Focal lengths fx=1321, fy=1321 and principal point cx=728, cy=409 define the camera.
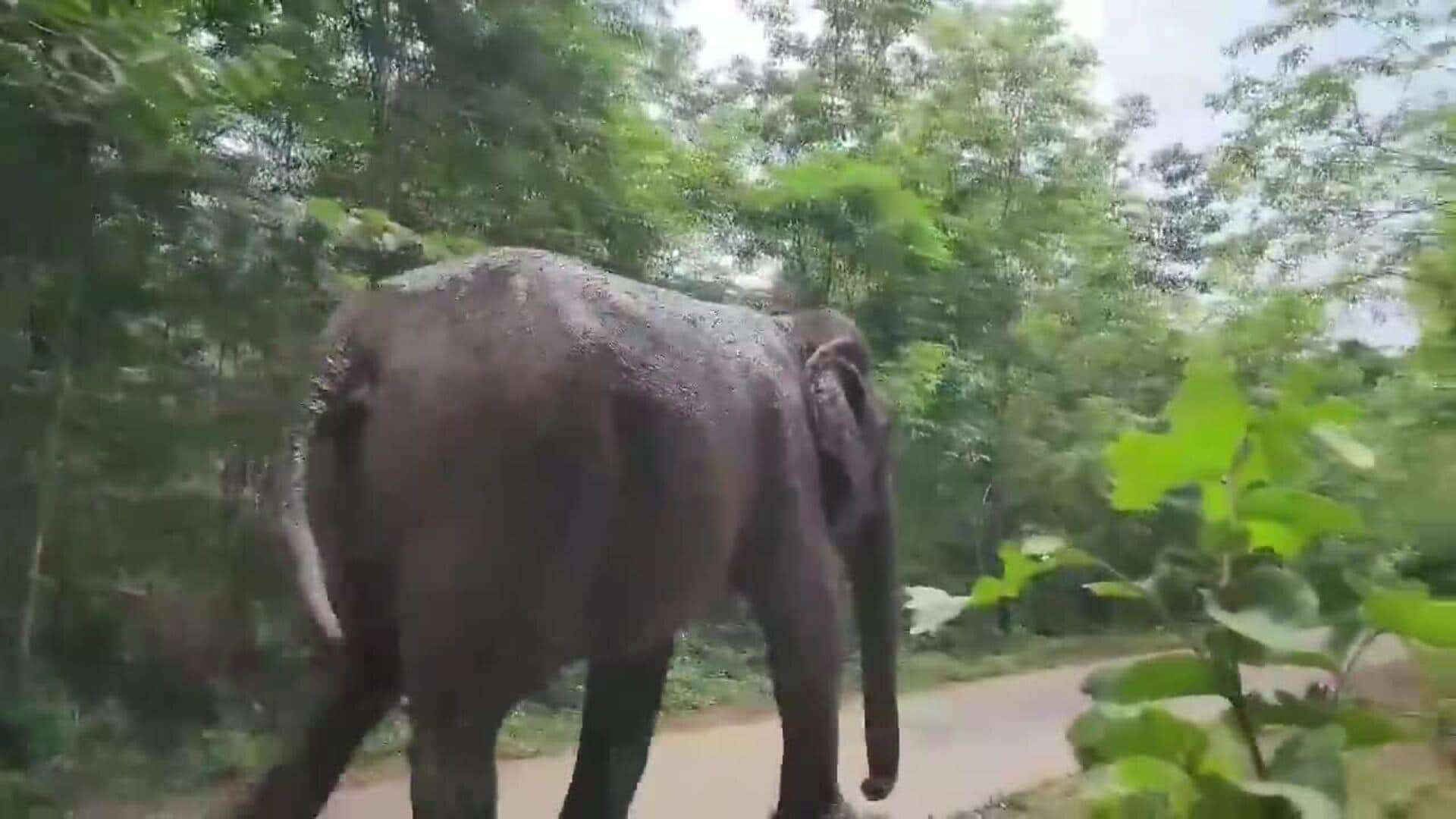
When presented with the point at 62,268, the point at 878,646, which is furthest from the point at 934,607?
the point at 62,268

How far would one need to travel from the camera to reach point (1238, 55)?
2025 mm

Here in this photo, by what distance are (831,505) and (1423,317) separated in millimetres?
731

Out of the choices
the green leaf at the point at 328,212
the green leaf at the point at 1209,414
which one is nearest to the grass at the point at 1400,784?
the green leaf at the point at 1209,414

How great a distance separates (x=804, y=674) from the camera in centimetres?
161

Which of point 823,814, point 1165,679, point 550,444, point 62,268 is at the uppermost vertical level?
point 62,268

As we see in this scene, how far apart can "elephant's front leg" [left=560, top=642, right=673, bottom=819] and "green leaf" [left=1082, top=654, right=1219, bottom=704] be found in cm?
66

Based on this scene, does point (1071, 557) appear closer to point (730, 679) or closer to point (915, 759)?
point (730, 679)

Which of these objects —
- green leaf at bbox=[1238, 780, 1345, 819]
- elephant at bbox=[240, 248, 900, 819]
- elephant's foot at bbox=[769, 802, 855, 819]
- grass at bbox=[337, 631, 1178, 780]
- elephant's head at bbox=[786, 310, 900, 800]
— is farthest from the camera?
elephant's head at bbox=[786, 310, 900, 800]

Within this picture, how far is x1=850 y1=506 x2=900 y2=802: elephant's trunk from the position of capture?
1775 mm

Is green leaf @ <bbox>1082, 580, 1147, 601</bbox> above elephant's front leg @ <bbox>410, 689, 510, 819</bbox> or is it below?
above

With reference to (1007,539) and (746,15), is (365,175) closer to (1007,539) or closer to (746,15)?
(746,15)

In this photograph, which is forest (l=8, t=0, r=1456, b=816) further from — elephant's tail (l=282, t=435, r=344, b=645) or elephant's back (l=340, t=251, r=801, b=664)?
elephant's back (l=340, t=251, r=801, b=664)

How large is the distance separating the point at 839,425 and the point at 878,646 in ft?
1.08

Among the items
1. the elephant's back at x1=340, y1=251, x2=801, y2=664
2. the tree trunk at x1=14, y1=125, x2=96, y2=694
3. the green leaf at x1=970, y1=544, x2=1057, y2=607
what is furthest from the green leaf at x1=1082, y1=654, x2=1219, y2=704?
the tree trunk at x1=14, y1=125, x2=96, y2=694
